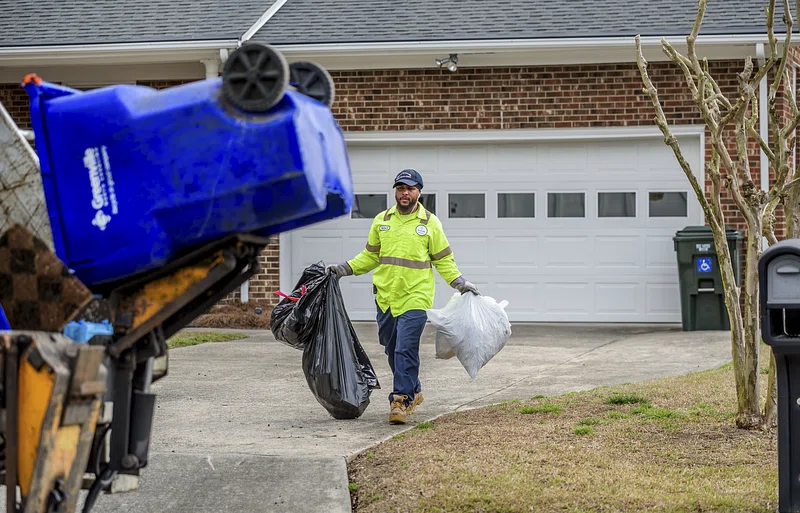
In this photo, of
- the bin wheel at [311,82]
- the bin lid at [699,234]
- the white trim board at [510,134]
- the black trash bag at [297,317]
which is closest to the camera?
the bin wheel at [311,82]

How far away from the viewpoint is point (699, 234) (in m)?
13.1

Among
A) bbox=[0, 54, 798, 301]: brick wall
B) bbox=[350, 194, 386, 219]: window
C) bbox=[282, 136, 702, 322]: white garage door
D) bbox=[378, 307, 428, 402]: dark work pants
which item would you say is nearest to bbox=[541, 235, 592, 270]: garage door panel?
bbox=[282, 136, 702, 322]: white garage door

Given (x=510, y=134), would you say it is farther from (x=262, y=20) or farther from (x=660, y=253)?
(x=262, y=20)

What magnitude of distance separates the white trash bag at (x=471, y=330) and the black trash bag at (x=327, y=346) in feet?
1.86

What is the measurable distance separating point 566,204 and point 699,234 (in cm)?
178

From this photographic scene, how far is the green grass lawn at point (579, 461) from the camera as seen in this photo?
5.16 meters

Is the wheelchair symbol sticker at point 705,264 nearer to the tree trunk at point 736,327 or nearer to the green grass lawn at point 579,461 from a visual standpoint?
the green grass lawn at point 579,461

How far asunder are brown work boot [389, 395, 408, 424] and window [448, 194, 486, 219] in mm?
7024

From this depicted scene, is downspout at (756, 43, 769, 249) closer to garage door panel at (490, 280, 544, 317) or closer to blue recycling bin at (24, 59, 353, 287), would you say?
garage door panel at (490, 280, 544, 317)

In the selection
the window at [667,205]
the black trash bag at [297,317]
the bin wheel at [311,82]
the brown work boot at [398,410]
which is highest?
the bin wheel at [311,82]

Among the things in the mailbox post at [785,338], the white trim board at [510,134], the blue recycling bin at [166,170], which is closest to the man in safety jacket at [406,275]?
the mailbox post at [785,338]

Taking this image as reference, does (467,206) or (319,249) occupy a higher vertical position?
(467,206)

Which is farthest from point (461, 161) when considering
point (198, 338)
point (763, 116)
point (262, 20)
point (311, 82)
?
point (311, 82)

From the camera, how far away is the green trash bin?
13.1 metres
